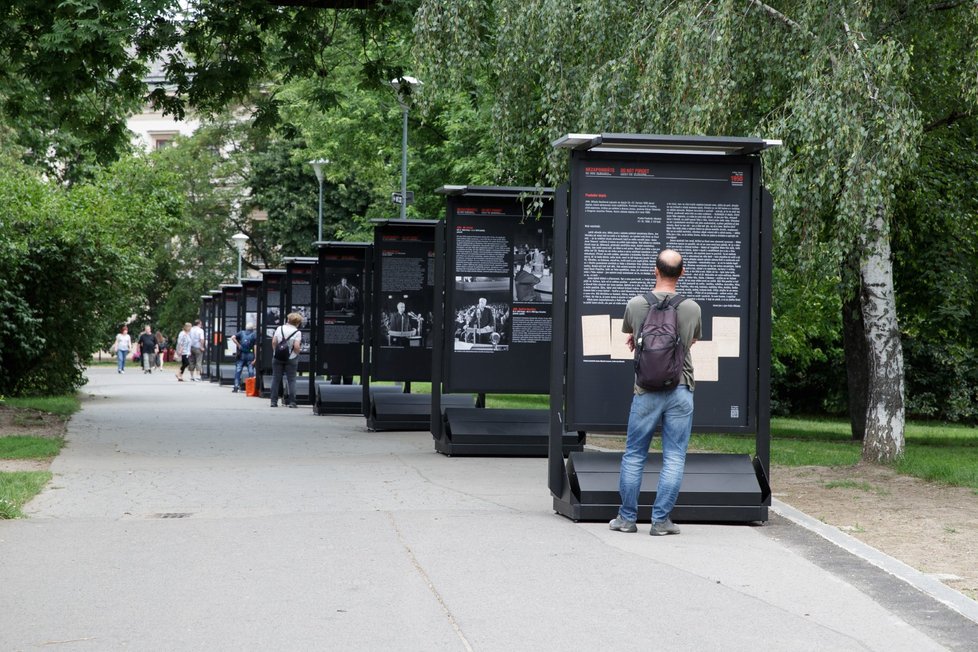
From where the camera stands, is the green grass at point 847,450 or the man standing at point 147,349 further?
the man standing at point 147,349

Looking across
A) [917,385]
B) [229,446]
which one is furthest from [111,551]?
[917,385]

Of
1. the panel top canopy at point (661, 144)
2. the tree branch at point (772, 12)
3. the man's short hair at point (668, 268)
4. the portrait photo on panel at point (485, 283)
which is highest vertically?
the tree branch at point (772, 12)

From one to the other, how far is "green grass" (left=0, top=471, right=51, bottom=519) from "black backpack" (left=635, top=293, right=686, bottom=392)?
4335mm

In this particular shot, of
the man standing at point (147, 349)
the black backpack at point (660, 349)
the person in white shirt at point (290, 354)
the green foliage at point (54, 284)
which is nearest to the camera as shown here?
the black backpack at point (660, 349)

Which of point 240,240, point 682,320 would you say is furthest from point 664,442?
point 240,240

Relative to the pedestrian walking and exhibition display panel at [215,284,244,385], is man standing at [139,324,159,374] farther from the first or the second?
exhibition display panel at [215,284,244,385]

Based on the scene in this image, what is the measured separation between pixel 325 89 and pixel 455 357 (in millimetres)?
5611

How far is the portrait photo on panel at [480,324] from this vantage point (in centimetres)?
1461

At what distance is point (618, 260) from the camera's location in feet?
31.9

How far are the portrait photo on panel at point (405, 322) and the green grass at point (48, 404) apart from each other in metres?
5.53

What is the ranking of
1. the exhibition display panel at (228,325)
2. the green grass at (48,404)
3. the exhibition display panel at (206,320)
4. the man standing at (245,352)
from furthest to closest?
the exhibition display panel at (206,320)
the exhibition display panel at (228,325)
the man standing at (245,352)
the green grass at (48,404)

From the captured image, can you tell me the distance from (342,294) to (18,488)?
1309cm

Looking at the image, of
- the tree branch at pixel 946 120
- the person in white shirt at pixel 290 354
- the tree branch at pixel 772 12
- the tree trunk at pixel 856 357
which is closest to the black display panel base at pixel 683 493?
the tree branch at pixel 772 12

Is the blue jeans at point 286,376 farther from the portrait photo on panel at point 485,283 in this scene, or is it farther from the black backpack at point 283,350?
the portrait photo on panel at point 485,283
